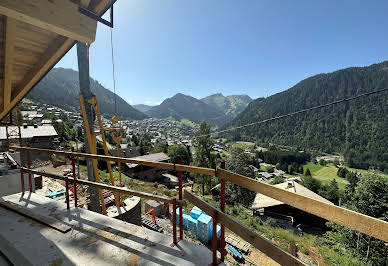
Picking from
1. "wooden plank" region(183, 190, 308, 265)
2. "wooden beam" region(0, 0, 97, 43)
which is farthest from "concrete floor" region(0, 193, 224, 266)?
"wooden beam" region(0, 0, 97, 43)

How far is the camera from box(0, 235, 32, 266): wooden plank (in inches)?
90.3

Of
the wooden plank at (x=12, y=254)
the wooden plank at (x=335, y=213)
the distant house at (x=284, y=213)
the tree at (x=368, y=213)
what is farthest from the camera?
the distant house at (x=284, y=213)

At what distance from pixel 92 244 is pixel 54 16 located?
10.6 ft

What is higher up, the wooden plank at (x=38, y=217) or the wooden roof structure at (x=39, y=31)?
the wooden roof structure at (x=39, y=31)

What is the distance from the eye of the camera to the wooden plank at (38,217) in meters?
3.04

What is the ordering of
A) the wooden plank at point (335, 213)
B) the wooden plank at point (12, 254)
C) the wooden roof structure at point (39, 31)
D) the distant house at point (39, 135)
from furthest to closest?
1. the distant house at point (39, 135)
2. the wooden plank at point (12, 254)
3. the wooden roof structure at point (39, 31)
4. the wooden plank at point (335, 213)

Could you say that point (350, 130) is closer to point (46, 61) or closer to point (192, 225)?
point (192, 225)

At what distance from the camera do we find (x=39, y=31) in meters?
3.27

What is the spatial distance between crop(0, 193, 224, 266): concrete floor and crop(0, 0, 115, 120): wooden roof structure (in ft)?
9.91

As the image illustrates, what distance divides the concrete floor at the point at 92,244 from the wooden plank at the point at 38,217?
6 centimetres

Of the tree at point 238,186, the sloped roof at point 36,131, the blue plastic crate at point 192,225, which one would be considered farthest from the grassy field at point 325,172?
the sloped roof at point 36,131

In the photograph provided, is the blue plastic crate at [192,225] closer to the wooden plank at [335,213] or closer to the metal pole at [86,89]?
the metal pole at [86,89]

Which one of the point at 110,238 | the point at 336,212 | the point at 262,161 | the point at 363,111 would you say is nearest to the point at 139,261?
the point at 110,238

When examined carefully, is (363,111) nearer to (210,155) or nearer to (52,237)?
(210,155)
